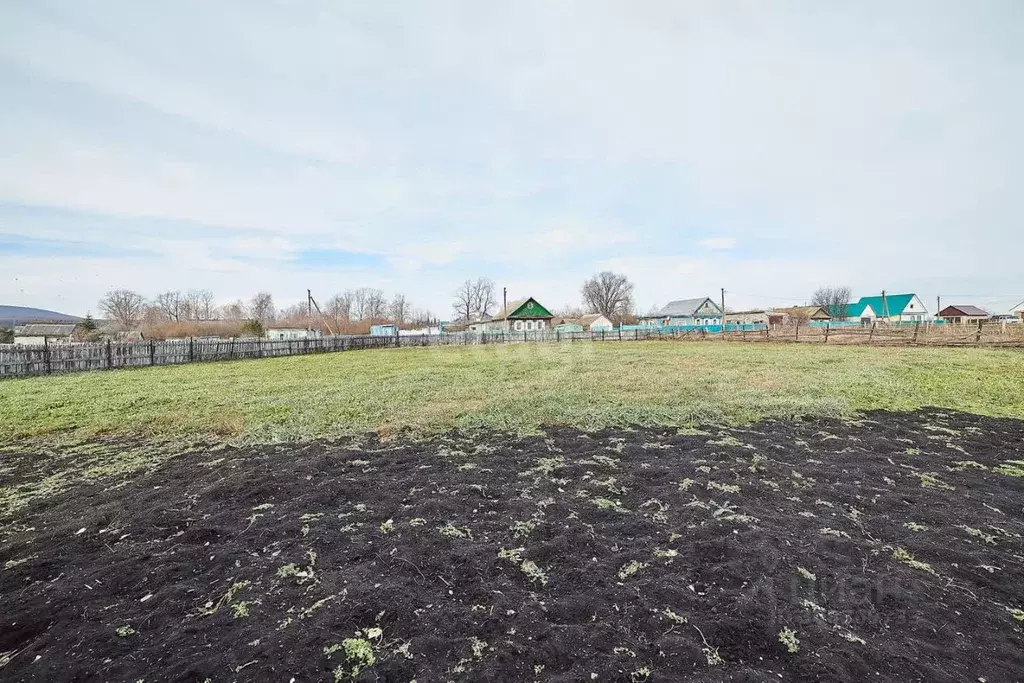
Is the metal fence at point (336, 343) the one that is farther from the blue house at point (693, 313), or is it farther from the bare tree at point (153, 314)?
the bare tree at point (153, 314)

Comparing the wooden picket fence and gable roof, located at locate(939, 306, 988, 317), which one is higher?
gable roof, located at locate(939, 306, 988, 317)

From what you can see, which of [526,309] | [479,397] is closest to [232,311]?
[526,309]

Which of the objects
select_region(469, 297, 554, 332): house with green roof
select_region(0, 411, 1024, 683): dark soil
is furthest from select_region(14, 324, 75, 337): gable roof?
select_region(0, 411, 1024, 683): dark soil

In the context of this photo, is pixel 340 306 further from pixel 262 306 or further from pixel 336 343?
pixel 336 343

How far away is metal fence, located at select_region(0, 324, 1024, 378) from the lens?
50.9ft

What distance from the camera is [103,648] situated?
2.35 metres

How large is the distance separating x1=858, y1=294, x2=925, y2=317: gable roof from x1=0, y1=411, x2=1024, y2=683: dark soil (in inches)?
2989

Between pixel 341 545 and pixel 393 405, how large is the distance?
574 cm

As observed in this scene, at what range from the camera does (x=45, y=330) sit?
4753 cm

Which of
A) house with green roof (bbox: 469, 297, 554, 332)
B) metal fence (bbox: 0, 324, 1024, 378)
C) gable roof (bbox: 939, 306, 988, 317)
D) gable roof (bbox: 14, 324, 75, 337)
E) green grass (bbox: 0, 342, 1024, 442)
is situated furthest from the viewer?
gable roof (bbox: 939, 306, 988, 317)

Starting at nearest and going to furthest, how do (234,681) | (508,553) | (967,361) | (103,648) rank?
1. (234,681)
2. (103,648)
3. (508,553)
4. (967,361)

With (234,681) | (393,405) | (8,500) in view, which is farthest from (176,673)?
(393,405)

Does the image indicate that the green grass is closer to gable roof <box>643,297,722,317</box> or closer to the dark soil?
the dark soil

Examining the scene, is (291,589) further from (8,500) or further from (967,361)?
(967,361)
